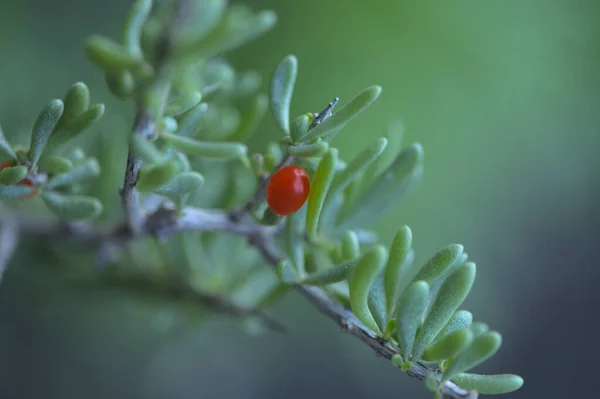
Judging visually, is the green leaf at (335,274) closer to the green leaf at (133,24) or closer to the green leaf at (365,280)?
the green leaf at (365,280)

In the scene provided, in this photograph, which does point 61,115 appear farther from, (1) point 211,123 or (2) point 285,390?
(2) point 285,390

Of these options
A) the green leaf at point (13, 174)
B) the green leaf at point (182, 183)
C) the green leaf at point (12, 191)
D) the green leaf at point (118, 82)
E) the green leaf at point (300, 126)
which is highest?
the green leaf at point (300, 126)

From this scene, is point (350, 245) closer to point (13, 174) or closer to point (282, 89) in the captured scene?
point (282, 89)

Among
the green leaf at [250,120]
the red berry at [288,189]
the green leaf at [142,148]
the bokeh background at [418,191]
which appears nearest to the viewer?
the green leaf at [142,148]

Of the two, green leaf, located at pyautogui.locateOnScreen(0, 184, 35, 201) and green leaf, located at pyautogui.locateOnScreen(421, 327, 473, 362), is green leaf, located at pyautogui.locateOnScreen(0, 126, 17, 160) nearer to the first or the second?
green leaf, located at pyautogui.locateOnScreen(0, 184, 35, 201)

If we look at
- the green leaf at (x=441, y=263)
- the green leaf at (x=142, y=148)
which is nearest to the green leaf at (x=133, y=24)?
the green leaf at (x=142, y=148)

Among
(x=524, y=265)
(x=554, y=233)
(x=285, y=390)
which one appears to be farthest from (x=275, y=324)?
(x=554, y=233)

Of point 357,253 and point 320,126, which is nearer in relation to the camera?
point 320,126

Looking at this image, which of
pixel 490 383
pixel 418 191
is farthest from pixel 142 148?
pixel 418 191
